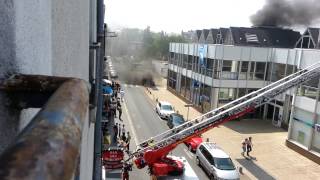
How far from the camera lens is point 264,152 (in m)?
23.1

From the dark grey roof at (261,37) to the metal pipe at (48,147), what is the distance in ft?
130

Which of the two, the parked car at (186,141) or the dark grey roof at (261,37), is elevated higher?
the dark grey roof at (261,37)

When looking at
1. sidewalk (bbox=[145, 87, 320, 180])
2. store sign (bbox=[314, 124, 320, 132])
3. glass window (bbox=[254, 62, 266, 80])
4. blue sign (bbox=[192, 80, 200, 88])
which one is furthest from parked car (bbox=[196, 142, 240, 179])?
blue sign (bbox=[192, 80, 200, 88])

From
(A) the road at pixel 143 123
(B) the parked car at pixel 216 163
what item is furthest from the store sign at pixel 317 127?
(A) the road at pixel 143 123

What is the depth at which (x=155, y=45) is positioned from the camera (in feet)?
232

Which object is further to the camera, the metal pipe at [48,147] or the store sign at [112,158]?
the store sign at [112,158]

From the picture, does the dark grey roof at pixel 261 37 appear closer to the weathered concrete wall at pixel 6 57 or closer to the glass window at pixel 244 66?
the glass window at pixel 244 66

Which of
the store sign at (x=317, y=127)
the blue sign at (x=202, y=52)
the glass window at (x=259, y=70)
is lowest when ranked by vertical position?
the store sign at (x=317, y=127)

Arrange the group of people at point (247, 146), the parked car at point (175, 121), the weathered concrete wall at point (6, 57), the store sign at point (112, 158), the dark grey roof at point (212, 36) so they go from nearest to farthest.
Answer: the weathered concrete wall at point (6, 57) → the store sign at point (112, 158) → the group of people at point (247, 146) → the parked car at point (175, 121) → the dark grey roof at point (212, 36)

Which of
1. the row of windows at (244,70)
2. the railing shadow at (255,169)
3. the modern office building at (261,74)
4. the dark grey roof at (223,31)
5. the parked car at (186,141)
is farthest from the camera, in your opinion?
the dark grey roof at (223,31)

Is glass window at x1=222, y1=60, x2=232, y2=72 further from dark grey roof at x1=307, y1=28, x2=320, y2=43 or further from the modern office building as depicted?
dark grey roof at x1=307, y1=28, x2=320, y2=43

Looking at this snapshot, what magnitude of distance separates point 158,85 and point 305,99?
108 ft

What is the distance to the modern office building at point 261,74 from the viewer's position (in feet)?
74.7

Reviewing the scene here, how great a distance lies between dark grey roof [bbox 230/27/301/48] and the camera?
3931 centimetres
